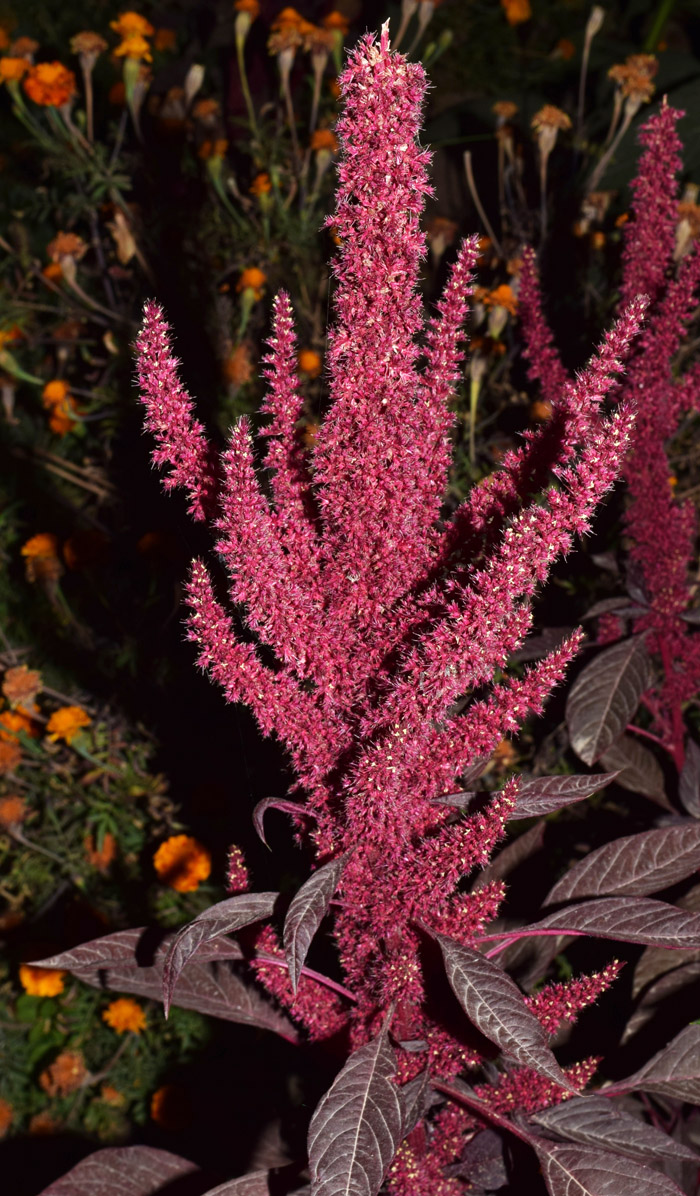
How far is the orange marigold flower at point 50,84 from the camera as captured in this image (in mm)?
1762

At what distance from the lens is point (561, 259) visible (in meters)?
2.05

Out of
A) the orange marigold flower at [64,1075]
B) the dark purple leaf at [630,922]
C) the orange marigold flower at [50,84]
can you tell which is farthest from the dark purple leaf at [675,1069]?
the orange marigold flower at [50,84]

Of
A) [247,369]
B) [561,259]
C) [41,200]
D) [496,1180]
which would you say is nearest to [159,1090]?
[496,1180]

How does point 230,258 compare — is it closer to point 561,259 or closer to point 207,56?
point 561,259

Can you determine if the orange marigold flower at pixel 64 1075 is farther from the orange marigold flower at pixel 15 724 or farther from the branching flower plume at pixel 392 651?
the branching flower plume at pixel 392 651

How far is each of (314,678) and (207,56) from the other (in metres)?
2.46

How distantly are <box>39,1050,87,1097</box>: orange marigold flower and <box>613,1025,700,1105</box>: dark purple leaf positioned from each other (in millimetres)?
890

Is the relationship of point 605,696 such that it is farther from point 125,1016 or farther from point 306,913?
point 125,1016

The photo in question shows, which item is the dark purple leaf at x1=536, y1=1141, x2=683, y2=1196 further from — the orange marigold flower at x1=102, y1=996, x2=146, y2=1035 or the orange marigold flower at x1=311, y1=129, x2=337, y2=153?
the orange marigold flower at x1=311, y1=129, x2=337, y2=153

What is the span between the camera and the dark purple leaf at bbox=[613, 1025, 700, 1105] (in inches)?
36.6

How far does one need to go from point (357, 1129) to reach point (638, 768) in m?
0.80

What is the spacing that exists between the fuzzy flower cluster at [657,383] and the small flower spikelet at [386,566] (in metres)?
0.44

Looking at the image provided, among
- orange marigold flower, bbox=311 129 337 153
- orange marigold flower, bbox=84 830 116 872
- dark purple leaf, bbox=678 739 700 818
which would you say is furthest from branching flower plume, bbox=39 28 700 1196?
orange marigold flower, bbox=311 129 337 153

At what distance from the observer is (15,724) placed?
1.62 meters
